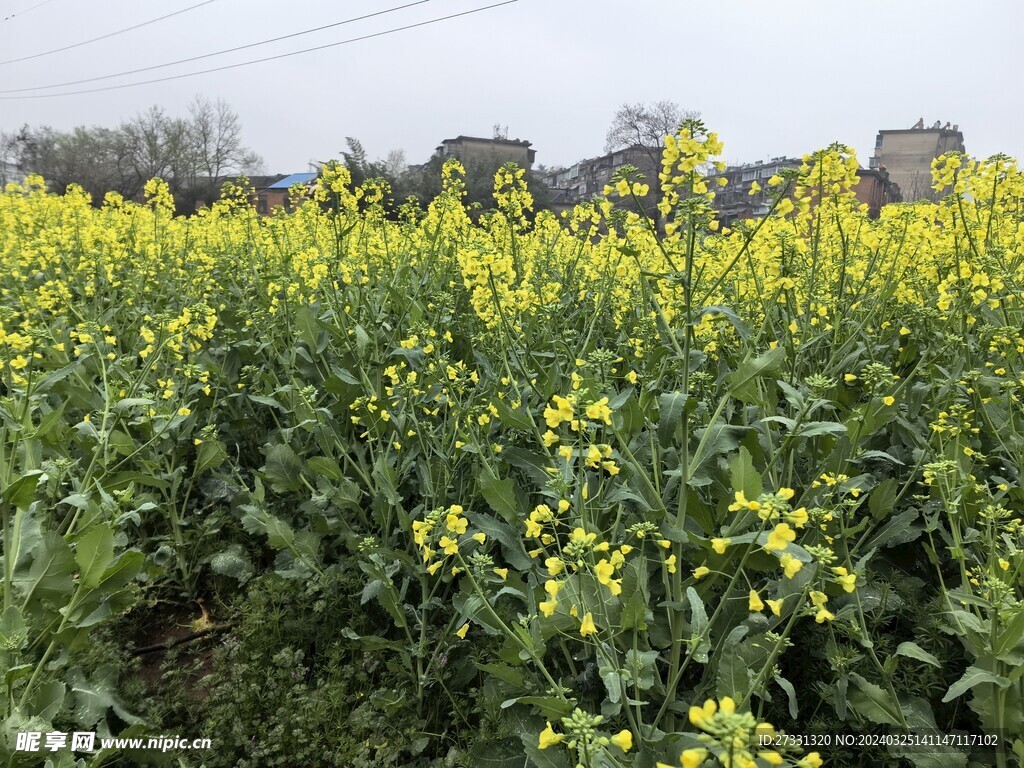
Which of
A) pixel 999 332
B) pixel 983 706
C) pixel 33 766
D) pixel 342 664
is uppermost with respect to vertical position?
pixel 999 332

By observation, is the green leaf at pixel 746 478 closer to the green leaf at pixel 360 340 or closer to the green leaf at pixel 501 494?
the green leaf at pixel 501 494

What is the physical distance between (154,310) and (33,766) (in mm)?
3479

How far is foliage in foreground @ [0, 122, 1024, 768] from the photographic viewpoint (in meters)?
1.67

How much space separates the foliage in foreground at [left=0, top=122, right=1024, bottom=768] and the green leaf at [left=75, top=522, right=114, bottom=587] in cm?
1

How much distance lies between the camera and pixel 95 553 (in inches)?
77.7

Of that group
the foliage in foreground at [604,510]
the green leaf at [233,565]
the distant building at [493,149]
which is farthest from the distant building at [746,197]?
the distant building at [493,149]

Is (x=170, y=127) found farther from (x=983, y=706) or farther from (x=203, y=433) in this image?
(x=983, y=706)

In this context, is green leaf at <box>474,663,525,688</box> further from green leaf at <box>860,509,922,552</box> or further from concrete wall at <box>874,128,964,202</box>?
concrete wall at <box>874,128,964,202</box>

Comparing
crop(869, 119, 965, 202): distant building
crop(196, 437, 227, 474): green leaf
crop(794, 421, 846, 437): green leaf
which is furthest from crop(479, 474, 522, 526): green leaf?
crop(869, 119, 965, 202): distant building

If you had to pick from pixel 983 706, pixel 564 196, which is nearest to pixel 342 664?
pixel 983 706

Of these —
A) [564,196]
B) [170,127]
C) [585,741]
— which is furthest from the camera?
[170,127]

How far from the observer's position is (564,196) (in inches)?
1088

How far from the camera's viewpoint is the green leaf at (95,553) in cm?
196

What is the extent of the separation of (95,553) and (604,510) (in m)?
1.73
